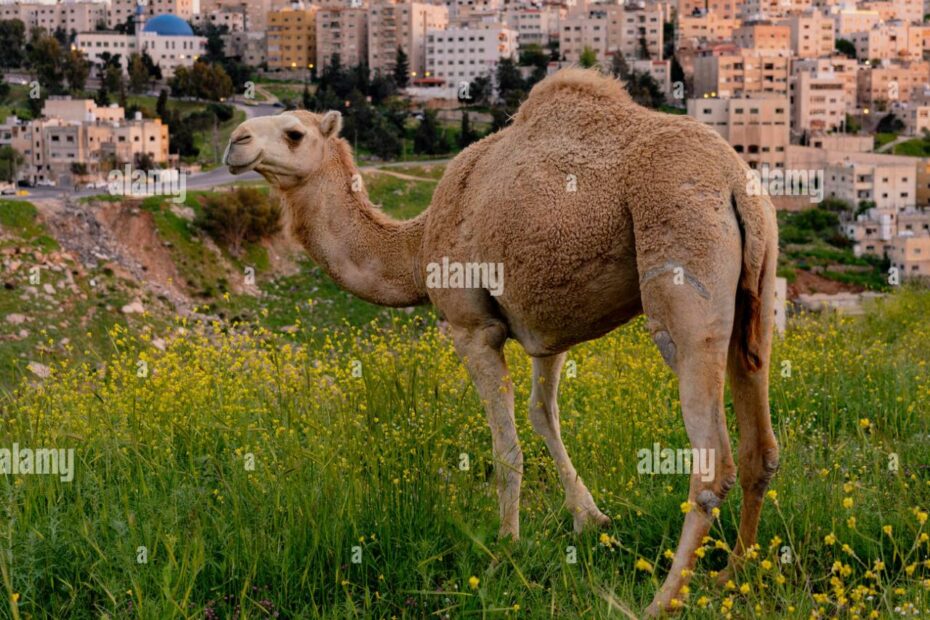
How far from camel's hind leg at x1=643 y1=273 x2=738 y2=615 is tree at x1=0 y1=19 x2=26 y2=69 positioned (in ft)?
357

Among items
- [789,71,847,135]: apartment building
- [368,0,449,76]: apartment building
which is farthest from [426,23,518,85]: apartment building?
[789,71,847,135]: apartment building

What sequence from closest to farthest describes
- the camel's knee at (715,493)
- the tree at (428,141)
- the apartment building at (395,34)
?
the camel's knee at (715,493) < the tree at (428,141) < the apartment building at (395,34)

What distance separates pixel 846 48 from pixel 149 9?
75896 millimetres

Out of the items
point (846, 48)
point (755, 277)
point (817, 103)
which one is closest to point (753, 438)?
point (755, 277)

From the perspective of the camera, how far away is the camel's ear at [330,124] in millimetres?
7461

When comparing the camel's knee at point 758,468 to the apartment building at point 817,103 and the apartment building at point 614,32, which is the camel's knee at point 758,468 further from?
the apartment building at point 614,32

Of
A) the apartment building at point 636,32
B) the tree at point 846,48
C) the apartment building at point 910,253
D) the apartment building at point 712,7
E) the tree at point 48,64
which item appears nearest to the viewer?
the apartment building at point 910,253

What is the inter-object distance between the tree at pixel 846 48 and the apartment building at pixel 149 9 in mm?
70632

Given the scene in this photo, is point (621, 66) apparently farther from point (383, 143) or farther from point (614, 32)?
point (383, 143)

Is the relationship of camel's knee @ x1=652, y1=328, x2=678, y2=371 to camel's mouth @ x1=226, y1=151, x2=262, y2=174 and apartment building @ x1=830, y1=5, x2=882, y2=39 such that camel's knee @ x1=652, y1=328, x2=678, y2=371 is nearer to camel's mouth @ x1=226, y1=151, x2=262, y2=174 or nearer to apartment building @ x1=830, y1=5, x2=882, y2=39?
camel's mouth @ x1=226, y1=151, x2=262, y2=174

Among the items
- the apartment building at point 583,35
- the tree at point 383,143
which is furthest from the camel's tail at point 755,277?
the apartment building at point 583,35

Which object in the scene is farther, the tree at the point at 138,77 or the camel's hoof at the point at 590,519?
the tree at the point at 138,77

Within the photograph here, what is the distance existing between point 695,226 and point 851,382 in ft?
12.4

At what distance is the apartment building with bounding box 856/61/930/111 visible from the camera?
421 ft
